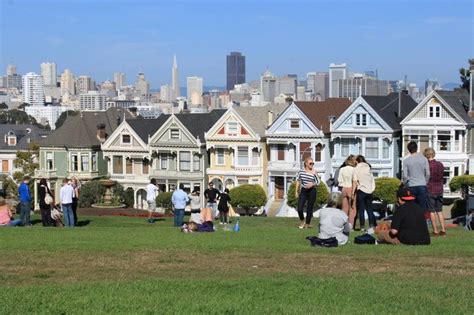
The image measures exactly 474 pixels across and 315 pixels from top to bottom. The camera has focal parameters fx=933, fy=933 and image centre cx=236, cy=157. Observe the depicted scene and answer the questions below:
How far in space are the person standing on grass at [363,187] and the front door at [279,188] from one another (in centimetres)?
4541

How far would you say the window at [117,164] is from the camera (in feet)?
246

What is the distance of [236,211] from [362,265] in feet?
167

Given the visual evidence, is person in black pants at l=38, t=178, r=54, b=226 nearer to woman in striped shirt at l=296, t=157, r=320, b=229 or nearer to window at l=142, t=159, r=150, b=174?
woman in striped shirt at l=296, t=157, r=320, b=229

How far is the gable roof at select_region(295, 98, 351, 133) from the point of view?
69.1 meters

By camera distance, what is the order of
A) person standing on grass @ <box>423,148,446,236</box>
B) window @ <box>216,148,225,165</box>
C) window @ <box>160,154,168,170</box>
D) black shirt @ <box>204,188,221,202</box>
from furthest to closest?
window @ <box>160,154,168,170</box>, window @ <box>216,148,225,165</box>, black shirt @ <box>204,188,221,202</box>, person standing on grass @ <box>423,148,446,236</box>

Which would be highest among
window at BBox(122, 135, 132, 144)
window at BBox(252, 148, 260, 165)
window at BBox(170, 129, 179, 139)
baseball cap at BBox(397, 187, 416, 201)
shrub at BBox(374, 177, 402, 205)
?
window at BBox(170, 129, 179, 139)

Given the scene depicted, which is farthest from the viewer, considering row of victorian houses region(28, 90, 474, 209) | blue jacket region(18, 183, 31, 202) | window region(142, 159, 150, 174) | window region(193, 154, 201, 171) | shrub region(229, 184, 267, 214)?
window region(142, 159, 150, 174)

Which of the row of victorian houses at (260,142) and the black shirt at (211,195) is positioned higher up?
the row of victorian houses at (260,142)

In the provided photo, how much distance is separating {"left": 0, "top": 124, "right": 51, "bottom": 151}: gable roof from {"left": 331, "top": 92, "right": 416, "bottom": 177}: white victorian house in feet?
119

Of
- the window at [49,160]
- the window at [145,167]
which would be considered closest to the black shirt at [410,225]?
the window at [145,167]

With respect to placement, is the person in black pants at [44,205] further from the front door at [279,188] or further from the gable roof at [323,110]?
the gable roof at [323,110]

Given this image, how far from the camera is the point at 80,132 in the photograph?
252ft

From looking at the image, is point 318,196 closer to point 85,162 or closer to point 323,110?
point 323,110

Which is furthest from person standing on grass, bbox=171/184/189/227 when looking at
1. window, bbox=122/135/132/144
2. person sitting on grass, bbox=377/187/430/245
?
window, bbox=122/135/132/144
